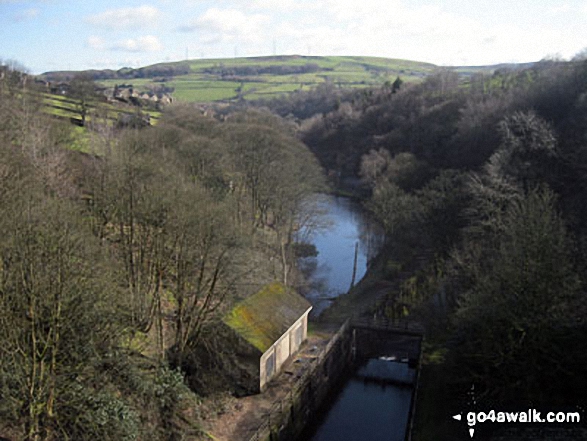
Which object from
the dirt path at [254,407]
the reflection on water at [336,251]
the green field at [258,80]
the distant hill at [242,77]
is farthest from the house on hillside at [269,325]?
the distant hill at [242,77]

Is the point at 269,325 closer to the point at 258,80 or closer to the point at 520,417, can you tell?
the point at 520,417

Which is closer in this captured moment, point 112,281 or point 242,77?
point 112,281

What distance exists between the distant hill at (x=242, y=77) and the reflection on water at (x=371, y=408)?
10833 centimetres

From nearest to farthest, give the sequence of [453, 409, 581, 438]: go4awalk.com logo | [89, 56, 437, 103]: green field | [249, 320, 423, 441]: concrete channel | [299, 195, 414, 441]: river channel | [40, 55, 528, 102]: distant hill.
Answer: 1. [453, 409, 581, 438]: go4awalk.com logo
2. [249, 320, 423, 441]: concrete channel
3. [299, 195, 414, 441]: river channel
4. [89, 56, 437, 103]: green field
5. [40, 55, 528, 102]: distant hill

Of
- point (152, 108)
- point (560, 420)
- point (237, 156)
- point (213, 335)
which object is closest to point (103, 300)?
point (213, 335)

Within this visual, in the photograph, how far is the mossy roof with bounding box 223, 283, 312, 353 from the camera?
63.1ft

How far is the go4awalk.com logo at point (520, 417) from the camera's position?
15.6 m

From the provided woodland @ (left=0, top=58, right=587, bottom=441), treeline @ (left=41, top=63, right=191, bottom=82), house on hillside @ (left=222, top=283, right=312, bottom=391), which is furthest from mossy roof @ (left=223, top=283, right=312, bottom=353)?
treeline @ (left=41, top=63, right=191, bottom=82)

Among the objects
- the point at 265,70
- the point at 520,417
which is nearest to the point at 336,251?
the point at 520,417

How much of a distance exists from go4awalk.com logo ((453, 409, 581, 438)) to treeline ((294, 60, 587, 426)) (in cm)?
47

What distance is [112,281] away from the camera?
15.2m

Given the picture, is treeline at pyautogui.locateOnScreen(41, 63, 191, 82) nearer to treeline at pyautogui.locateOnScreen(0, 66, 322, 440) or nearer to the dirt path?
treeline at pyautogui.locateOnScreen(0, 66, 322, 440)

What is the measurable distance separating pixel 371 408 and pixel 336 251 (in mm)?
20563

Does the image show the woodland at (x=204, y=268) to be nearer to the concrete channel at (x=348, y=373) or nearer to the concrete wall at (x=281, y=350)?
the concrete wall at (x=281, y=350)
